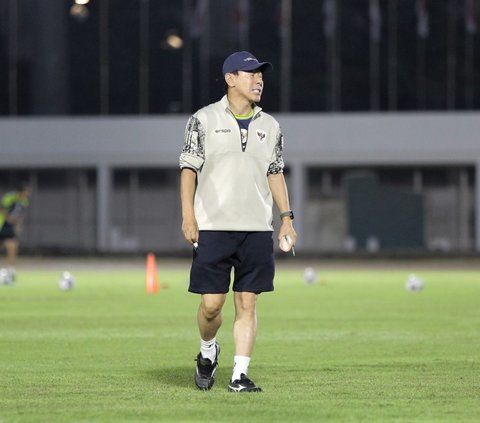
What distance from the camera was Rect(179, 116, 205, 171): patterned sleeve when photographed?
11.1m

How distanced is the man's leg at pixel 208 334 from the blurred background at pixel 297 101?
4716 centimetres

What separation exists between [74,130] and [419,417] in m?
51.6

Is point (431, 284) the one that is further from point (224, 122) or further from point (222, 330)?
point (224, 122)

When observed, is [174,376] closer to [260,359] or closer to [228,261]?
[228,261]

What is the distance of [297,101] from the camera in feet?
197

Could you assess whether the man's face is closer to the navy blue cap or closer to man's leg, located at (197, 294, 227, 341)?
the navy blue cap

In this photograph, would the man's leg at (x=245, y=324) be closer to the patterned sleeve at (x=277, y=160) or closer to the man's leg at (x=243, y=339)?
the man's leg at (x=243, y=339)

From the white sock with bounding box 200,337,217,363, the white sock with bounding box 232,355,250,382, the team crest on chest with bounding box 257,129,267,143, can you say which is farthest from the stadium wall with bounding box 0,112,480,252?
the white sock with bounding box 232,355,250,382

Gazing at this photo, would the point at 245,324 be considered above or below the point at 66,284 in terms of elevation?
above

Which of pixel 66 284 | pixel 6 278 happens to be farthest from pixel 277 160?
pixel 6 278

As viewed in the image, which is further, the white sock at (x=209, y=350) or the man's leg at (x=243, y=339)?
the white sock at (x=209, y=350)

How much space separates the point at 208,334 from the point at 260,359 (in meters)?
2.87

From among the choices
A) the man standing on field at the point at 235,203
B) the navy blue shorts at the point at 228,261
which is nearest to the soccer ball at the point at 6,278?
the man standing on field at the point at 235,203

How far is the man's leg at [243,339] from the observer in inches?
433
